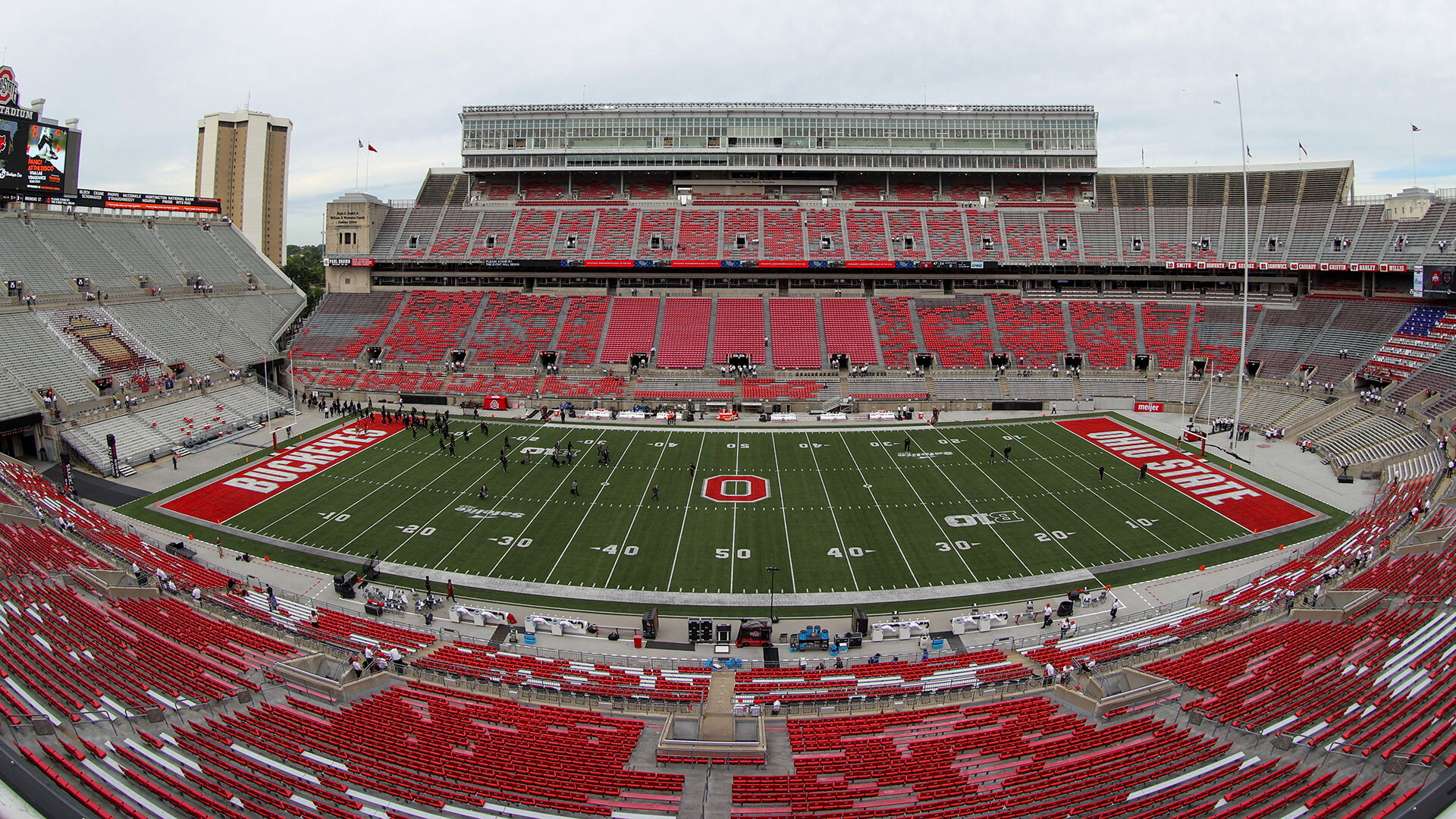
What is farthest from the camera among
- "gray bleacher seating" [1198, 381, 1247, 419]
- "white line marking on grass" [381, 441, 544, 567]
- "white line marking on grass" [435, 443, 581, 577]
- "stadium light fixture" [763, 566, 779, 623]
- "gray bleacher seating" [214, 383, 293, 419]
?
"gray bleacher seating" [1198, 381, 1247, 419]

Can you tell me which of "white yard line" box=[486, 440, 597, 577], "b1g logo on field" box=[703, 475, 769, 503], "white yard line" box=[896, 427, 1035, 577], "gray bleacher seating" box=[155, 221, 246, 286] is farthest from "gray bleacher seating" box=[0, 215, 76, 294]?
"white yard line" box=[896, 427, 1035, 577]

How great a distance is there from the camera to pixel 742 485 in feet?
113

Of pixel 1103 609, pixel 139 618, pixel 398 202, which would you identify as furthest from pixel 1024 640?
pixel 398 202

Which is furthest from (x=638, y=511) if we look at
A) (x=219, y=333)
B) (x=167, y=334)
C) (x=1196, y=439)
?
(x=219, y=333)

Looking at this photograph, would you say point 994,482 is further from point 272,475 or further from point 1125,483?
point 272,475

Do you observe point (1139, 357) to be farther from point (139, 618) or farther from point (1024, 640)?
point (139, 618)

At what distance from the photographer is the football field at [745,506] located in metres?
26.9

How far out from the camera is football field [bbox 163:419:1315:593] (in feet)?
88.2

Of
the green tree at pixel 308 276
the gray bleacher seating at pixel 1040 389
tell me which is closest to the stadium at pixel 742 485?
the gray bleacher seating at pixel 1040 389

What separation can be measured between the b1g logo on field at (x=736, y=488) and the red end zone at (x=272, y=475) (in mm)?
17373

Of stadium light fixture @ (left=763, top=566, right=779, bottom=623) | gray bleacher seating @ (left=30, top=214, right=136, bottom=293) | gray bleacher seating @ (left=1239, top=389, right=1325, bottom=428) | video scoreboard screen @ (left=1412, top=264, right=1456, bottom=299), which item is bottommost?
stadium light fixture @ (left=763, top=566, right=779, bottom=623)

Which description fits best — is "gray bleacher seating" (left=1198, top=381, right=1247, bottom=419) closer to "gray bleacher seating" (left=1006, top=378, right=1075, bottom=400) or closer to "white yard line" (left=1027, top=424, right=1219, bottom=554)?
"gray bleacher seating" (left=1006, top=378, right=1075, bottom=400)

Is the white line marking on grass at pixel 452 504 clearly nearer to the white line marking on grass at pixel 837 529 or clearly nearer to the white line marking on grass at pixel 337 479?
the white line marking on grass at pixel 337 479

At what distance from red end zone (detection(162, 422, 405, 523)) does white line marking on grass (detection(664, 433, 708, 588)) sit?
16.3 metres
